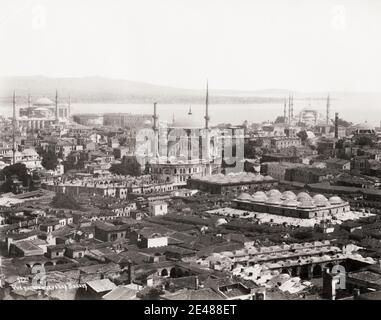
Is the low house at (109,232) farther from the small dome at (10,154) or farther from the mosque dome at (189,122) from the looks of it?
the mosque dome at (189,122)

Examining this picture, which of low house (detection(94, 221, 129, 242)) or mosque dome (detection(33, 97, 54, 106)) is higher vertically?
mosque dome (detection(33, 97, 54, 106))

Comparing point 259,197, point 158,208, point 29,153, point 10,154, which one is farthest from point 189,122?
point 158,208

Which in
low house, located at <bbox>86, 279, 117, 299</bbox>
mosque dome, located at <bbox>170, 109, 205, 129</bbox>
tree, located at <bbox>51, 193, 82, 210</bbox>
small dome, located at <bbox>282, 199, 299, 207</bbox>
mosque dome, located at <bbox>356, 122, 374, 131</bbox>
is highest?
mosque dome, located at <bbox>170, 109, 205, 129</bbox>

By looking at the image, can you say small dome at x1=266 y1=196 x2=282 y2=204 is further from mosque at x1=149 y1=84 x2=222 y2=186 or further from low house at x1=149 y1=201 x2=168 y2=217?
mosque at x1=149 y1=84 x2=222 y2=186

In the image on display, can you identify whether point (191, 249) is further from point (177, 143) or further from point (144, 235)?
point (177, 143)

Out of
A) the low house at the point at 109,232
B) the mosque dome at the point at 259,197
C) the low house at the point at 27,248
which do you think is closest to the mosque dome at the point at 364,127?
the mosque dome at the point at 259,197

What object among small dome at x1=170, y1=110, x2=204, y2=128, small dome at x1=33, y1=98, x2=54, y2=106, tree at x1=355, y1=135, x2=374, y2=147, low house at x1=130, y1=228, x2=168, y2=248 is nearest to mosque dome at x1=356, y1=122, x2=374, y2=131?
tree at x1=355, y1=135, x2=374, y2=147
